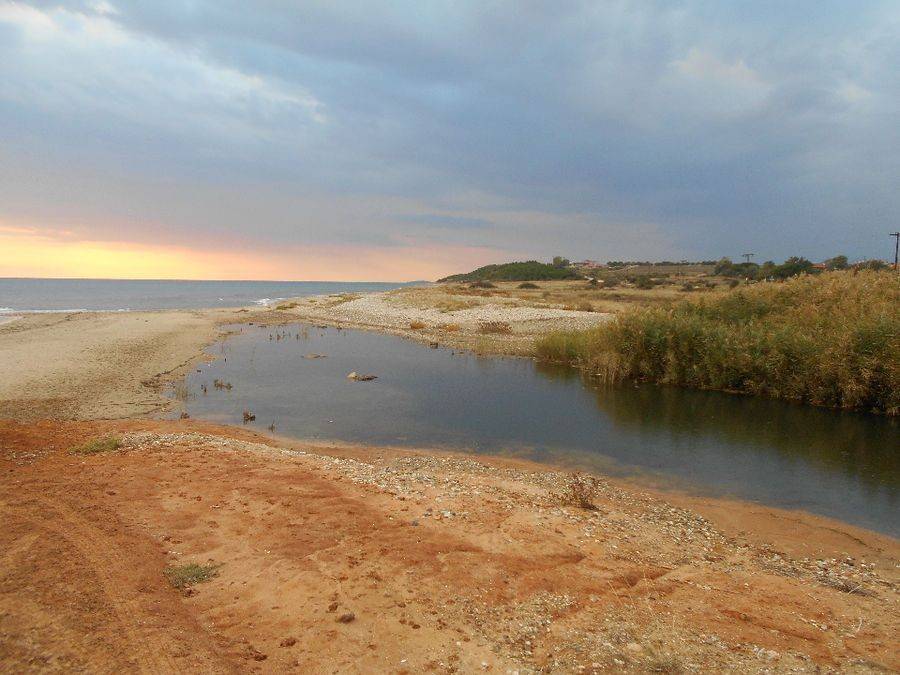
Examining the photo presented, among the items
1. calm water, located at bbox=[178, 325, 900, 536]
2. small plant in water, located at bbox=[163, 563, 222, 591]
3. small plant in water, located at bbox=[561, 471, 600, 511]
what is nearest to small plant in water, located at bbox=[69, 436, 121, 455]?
calm water, located at bbox=[178, 325, 900, 536]

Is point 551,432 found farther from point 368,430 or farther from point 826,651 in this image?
point 826,651

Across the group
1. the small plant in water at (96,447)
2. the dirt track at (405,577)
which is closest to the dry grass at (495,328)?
the dirt track at (405,577)

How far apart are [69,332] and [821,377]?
4024cm

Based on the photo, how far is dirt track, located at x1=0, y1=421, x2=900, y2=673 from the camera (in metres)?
4.80

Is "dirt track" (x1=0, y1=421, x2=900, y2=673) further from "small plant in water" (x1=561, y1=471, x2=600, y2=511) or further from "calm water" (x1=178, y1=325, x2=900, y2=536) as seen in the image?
"calm water" (x1=178, y1=325, x2=900, y2=536)

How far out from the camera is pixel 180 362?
81.2 ft

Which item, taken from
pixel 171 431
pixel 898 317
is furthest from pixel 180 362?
pixel 898 317

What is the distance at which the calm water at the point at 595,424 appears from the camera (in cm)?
1176

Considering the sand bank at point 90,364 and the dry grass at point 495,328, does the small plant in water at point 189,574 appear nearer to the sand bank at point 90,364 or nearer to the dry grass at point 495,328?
the sand bank at point 90,364

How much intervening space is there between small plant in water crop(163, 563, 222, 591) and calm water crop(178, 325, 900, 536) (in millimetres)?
7807

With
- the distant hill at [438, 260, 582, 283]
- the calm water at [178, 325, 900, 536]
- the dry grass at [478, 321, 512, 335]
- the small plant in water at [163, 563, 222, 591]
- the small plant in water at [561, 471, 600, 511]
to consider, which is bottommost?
the calm water at [178, 325, 900, 536]

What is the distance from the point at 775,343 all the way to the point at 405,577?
18.5 m

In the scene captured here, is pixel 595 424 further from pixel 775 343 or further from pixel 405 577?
pixel 405 577

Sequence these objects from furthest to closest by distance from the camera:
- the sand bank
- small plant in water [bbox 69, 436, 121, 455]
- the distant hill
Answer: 1. the distant hill
2. the sand bank
3. small plant in water [bbox 69, 436, 121, 455]
